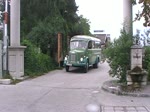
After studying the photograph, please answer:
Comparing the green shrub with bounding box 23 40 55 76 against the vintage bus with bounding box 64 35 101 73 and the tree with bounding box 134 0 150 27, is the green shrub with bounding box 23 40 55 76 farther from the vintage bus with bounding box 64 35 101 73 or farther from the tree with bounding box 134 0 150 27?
the tree with bounding box 134 0 150 27

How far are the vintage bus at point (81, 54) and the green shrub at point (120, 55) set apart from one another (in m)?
11.0

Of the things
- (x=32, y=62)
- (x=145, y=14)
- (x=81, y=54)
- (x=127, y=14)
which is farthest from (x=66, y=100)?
(x=81, y=54)

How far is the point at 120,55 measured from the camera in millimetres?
17422

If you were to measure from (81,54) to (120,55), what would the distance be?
12.1 metres

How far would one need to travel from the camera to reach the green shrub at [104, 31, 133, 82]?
17438 millimetres

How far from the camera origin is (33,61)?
2500 cm

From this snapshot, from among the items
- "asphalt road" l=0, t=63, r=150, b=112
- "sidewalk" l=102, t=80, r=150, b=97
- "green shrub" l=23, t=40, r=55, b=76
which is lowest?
"asphalt road" l=0, t=63, r=150, b=112

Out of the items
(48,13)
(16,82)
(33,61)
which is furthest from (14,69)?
(48,13)

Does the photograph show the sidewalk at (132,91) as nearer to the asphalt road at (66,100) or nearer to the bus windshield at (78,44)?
the asphalt road at (66,100)

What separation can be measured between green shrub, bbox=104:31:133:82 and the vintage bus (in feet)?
36.1

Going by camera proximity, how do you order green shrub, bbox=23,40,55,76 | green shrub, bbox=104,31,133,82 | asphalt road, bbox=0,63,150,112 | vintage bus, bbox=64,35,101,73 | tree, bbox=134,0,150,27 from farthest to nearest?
vintage bus, bbox=64,35,101,73
green shrub, bbox=23,40,55,76
tree, bbox=134,0,150,27
green shrub, bbox=104,31,133,82
asphalt road, bbox=0,63,150,112

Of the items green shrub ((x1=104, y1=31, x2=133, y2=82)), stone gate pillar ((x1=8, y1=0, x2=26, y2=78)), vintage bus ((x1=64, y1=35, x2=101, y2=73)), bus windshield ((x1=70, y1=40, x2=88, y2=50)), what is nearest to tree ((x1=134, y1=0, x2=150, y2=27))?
green shrub ((x1=104, y1=31, x2=133, y2=82))

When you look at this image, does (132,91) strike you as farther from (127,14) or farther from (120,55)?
(127,14)

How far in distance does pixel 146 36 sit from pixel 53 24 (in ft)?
49.2
